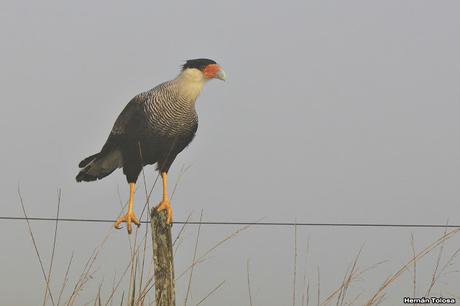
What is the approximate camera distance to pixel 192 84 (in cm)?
518

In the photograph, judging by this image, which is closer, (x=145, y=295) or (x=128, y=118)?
(x=145, y=295)

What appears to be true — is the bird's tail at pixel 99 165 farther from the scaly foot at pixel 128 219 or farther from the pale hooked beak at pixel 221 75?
the pale hooked beak at pixel 221 75

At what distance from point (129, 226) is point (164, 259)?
118 centimetres

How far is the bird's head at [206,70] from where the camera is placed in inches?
203

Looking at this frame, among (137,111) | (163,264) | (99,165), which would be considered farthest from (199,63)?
(163,264)

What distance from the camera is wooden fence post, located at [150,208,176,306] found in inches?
121

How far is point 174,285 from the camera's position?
10.2 feet

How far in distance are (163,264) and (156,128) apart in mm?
1993

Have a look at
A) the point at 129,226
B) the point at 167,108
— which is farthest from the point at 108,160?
the point at 129,226

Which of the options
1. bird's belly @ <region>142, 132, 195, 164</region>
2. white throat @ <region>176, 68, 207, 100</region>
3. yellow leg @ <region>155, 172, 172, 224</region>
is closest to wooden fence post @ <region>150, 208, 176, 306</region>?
yellow leg @ <region>155, 172, 172, 224</region>

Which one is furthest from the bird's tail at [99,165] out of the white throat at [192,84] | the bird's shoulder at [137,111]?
the white throat at [192,84]

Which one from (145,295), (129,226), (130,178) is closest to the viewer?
(145,295)

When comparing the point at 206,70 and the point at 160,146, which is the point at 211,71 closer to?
the point at 206,70

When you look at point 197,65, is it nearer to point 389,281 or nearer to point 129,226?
point 129,226
